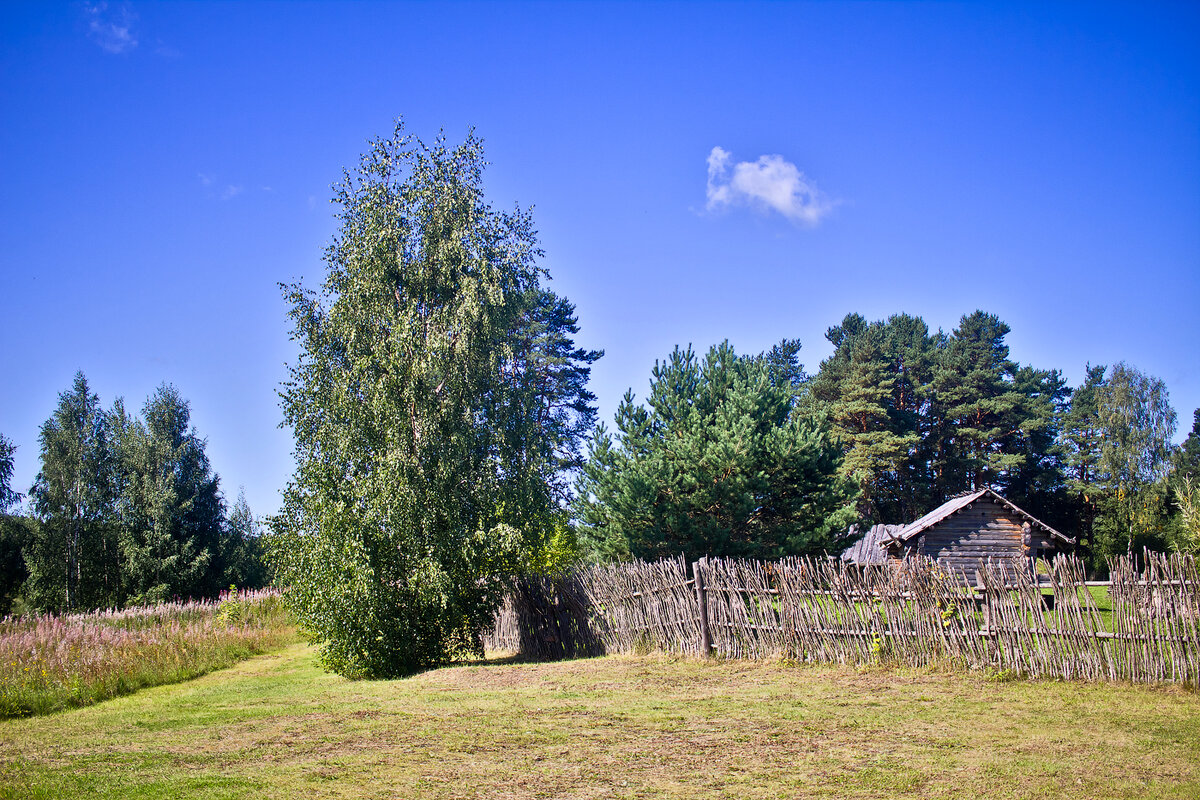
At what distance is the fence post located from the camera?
43.5 feet

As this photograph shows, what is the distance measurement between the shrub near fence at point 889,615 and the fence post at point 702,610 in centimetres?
2

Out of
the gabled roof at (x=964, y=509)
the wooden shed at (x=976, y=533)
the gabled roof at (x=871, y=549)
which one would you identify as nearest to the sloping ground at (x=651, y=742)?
the gabled roof at (x=964, y=509)

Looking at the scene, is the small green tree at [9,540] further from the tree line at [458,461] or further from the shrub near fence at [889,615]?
the shrub near fence at [889,615]

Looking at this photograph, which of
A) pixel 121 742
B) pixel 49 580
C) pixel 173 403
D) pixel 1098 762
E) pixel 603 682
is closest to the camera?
pixel 1098 762

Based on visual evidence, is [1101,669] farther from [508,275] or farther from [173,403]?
[173,403]

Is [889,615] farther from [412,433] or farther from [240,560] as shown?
[240,560]

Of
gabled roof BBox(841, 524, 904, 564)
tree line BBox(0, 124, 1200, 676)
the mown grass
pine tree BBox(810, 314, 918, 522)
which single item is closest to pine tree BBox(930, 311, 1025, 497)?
pine tree BBox(810, 314, 918, 522)

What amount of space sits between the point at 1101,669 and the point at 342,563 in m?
11.0

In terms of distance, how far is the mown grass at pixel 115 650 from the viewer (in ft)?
39.8

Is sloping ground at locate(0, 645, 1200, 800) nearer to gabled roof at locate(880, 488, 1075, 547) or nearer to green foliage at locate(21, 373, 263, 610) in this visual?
gabled roof at locate(880, 488, 1075, 547)

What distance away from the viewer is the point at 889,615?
437 inches

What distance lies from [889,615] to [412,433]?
8404 mm

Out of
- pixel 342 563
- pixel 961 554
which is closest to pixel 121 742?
pixel 342 563

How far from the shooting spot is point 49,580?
116ft
